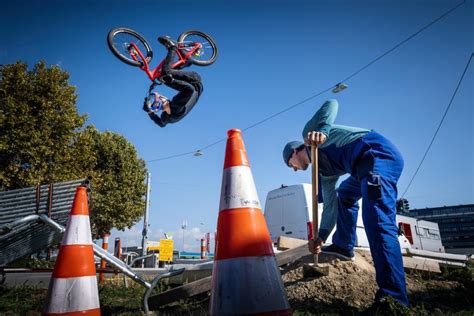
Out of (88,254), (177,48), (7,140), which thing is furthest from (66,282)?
(7,140)

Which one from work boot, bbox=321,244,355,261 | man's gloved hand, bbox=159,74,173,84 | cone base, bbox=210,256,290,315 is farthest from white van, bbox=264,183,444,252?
cone base, bbox=210,256,290,315

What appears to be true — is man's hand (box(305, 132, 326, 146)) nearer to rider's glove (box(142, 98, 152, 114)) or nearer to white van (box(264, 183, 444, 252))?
rider's glove (box(142, 98, 152, 114))

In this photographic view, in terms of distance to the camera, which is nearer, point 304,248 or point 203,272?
point 304,248

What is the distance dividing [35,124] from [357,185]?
14.9 meters

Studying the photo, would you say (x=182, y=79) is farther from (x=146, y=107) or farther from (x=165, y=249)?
(x=165, y=249)

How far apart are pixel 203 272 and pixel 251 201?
8.33 feet

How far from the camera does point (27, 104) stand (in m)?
14.1

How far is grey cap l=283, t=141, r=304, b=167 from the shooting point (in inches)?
143

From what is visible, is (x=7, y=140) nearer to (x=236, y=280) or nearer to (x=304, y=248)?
(x=304, y=248)

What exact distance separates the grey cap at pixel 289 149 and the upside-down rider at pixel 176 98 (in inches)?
187

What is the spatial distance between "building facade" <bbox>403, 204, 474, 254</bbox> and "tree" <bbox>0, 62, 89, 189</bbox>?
63.0 metres

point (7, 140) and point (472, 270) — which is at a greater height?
point (7, 140)

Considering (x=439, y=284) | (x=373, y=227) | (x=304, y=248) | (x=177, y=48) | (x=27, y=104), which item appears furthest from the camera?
(x=27, y=104)

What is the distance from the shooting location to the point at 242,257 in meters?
1.64
